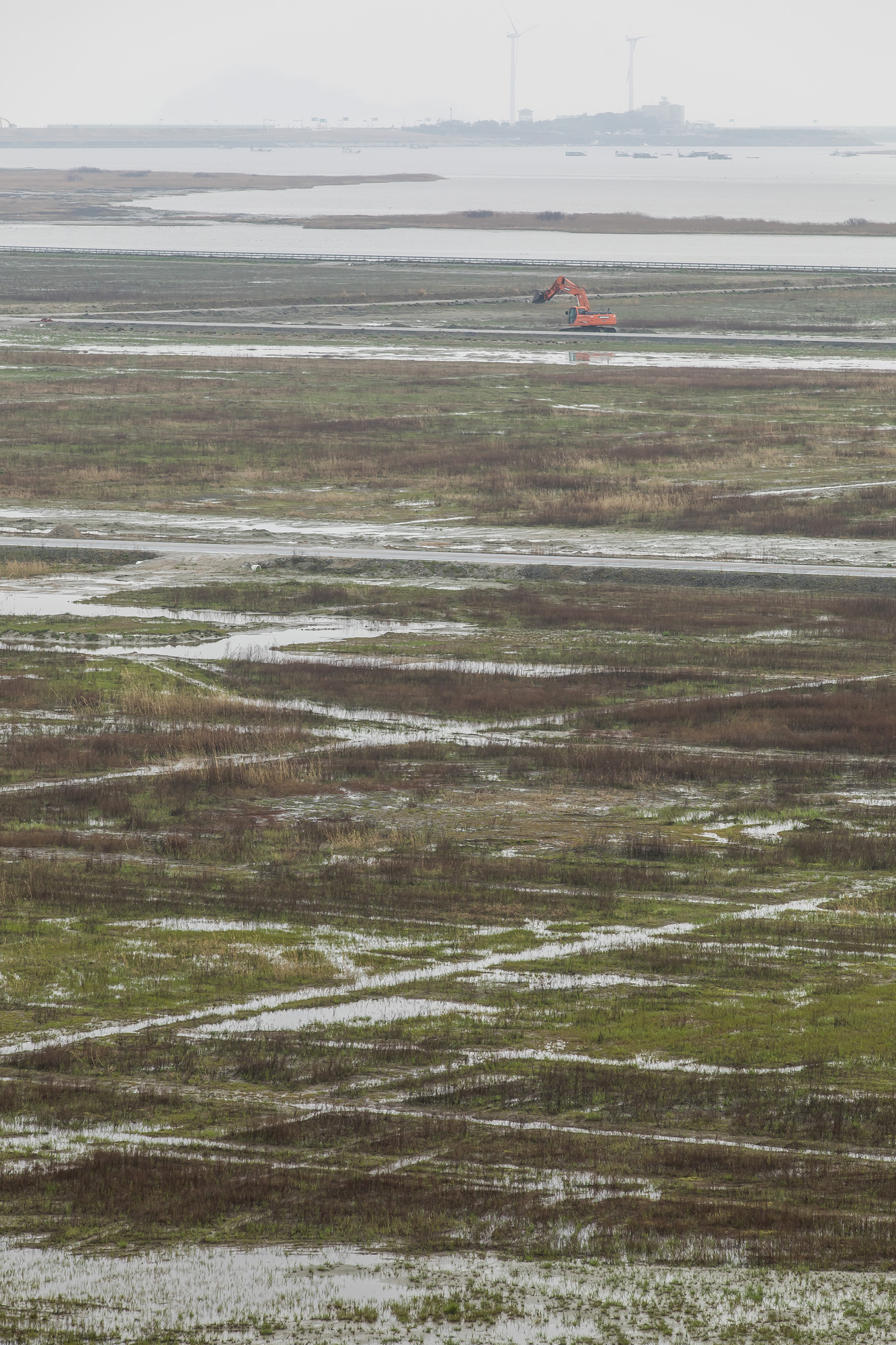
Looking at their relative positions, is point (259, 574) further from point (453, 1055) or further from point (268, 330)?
point (268, 330)

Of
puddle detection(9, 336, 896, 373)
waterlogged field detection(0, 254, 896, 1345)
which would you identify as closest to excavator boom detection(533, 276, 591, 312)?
puddle detection(9, 336, 896, 373)

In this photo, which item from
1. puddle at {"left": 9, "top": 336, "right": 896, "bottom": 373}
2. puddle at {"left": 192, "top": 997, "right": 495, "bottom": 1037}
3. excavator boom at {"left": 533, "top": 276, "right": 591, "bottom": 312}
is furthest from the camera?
excavator boom at {"left": 533, "top": 276, "right": 591, "bottom": 312}

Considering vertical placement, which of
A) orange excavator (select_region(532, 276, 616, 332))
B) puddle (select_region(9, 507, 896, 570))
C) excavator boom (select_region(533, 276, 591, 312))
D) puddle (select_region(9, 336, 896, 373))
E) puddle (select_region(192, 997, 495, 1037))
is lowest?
puddle (select_region(192, 997, 495, 1037))

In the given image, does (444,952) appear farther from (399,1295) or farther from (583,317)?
(583,317)

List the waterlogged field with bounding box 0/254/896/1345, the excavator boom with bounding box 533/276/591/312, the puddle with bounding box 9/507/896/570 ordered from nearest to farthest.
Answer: the waterlogged field with bounding box 0/254/896/1345 → the puddle with bounding box 9/507/896/570 → the excavator boom with bounding box 533/276/591/312

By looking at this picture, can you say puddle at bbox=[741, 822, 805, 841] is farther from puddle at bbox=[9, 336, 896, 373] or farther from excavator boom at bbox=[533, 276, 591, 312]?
excavator boom at bbox=[533, 276, 591, 312]

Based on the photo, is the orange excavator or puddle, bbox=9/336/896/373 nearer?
puddle, bbox=9/336/896/373

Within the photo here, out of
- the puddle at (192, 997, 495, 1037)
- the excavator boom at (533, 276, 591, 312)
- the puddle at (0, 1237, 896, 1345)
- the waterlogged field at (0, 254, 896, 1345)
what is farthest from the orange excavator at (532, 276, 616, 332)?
the puddle at (0, 1237, 896, 1345)

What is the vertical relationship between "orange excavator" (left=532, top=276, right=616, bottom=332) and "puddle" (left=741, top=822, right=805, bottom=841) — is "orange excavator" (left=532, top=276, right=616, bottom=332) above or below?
above
